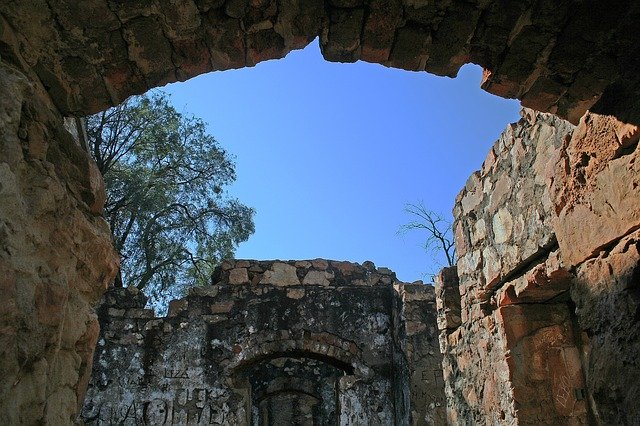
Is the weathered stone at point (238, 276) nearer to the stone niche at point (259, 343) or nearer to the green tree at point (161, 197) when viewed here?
the stone niche at point (259, 343)

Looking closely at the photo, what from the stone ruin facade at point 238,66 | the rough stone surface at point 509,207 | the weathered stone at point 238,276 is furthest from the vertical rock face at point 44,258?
the weathered stone at point 238,276

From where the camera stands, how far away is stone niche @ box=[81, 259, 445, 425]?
7312 millimetres

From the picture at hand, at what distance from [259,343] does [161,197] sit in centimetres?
538

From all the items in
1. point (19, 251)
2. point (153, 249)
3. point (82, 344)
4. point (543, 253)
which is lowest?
point (82, 344)

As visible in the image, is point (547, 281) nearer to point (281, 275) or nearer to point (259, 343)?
point (259, 343)

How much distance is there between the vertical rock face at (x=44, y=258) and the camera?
1588mm

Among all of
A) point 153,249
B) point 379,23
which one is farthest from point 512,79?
point 153,249

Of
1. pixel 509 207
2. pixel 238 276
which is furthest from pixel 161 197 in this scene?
pixel 509 207

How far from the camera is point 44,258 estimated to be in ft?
5.99

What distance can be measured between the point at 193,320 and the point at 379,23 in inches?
254

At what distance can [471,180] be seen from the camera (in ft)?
14.6

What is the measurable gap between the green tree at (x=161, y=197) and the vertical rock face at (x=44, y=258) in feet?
30.5

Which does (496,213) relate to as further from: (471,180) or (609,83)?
(609,83)

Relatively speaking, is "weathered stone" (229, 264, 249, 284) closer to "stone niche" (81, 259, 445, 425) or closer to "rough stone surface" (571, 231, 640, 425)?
"stone niche" (81, 259, 445, 425)
